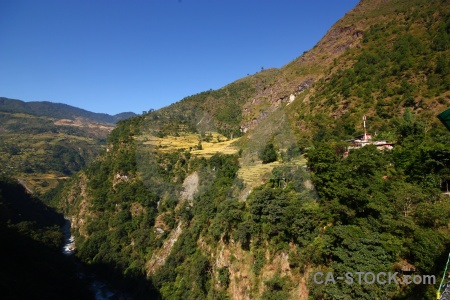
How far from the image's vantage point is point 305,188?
1827 centimetres

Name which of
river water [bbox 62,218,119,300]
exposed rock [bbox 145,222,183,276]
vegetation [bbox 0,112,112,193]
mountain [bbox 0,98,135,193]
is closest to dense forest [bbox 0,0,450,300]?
exposed rock [bbox 145,222,183,276]

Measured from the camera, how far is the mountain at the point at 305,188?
507 inches

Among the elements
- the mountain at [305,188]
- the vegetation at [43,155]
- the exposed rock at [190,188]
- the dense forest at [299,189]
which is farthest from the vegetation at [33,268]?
the vegetation at [43,155]

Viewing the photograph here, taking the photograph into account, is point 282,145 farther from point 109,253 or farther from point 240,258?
point 109,253

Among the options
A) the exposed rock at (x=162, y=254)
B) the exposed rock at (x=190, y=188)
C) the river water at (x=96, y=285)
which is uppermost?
the exposed rock at (x=190, y=188)

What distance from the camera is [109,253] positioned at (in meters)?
40.5

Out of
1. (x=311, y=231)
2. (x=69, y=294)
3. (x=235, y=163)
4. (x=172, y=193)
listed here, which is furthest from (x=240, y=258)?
(x=172, y=193)

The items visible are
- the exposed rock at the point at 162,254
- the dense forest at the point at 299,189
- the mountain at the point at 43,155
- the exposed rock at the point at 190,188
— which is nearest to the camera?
the dense forest at the point at 299,189

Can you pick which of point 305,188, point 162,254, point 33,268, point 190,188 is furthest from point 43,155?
point 305,188

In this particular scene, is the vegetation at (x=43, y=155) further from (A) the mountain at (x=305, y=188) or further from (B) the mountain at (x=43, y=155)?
(A) the mountain at (x=305, y=188)

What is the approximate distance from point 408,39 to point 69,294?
50214mm

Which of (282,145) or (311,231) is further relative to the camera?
(282,145)

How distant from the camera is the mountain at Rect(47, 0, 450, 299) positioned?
1287cm

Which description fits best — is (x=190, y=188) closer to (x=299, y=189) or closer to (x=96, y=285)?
(x=96, y=285)
